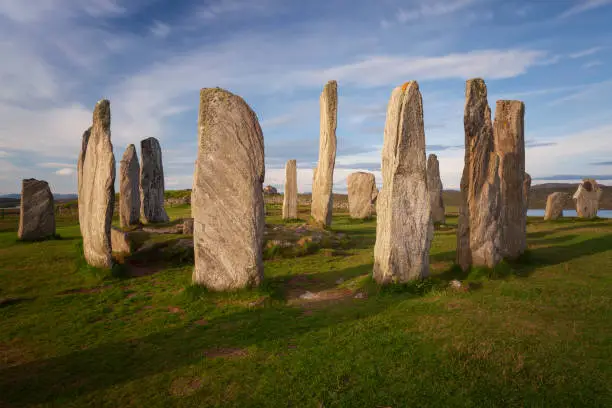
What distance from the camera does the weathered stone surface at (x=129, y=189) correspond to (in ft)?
65.0

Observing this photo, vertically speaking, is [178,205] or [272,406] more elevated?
[178,205]

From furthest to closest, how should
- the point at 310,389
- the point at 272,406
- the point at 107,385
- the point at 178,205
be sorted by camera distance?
the point at 178,205 → the point at 107,385 → the point at 310,389 → the point at 272,406

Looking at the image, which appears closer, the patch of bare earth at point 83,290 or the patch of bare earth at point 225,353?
the patch of bare earth at point 225,353

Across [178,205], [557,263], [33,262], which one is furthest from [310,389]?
[178,205]

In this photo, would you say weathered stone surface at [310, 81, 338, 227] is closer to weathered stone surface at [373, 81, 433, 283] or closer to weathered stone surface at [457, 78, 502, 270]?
weathered stone surface at [457, 78, 502, 270]

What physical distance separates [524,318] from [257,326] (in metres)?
4.76

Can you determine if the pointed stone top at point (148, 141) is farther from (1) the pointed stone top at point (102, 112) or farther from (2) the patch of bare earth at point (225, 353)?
(2) the patch of bare earth at point (225, 353)

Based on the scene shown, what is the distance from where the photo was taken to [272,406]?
181 inches

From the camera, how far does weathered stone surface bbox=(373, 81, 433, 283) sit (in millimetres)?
8938

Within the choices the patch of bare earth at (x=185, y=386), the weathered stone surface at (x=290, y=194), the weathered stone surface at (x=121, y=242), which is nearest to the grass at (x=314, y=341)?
the patch of bare earth at (x=185, y=386)

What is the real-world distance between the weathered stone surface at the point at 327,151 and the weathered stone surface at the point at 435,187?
6616 mm

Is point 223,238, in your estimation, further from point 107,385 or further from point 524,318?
point 524,318

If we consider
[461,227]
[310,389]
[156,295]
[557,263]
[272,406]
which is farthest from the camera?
[557,263]

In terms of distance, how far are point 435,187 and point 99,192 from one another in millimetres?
18435
